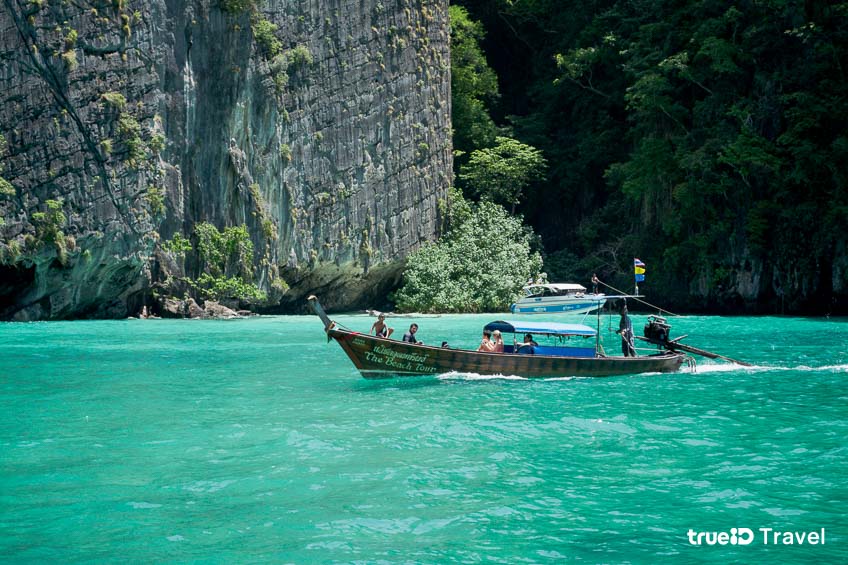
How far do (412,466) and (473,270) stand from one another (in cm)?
3445

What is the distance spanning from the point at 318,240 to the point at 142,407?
27140 millimetres

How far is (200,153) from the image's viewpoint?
3834cm

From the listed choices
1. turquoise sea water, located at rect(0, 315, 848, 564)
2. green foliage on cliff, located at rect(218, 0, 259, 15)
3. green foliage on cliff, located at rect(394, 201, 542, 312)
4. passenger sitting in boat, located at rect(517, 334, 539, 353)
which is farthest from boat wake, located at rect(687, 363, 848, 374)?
green foliage on cliff, located at rect(218, 0, 259, 15)

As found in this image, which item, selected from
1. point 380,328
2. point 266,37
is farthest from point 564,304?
point 266,37

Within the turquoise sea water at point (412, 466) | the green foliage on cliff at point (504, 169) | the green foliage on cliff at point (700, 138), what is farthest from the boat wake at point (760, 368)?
the green foliage on cliff at point (504, 169)

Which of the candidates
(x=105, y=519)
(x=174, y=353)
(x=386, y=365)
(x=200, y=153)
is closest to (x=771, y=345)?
(x=386, y=365)

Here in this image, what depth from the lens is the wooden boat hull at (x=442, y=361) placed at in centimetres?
1873

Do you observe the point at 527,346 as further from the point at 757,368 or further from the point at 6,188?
the point at 6,188

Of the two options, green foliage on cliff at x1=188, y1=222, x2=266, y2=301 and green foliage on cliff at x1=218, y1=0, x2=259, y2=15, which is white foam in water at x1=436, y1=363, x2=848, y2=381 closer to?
green foliage on cliff at x1=188, y1=222, x2=266, y2=301

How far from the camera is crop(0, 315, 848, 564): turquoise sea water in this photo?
27.4 feet

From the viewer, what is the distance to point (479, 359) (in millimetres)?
19062

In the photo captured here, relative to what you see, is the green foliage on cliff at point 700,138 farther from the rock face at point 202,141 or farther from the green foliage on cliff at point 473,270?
the rock face at point 202,141

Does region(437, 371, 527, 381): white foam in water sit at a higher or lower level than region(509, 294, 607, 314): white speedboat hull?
lower

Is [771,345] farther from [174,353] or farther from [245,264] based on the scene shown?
[245,264]
